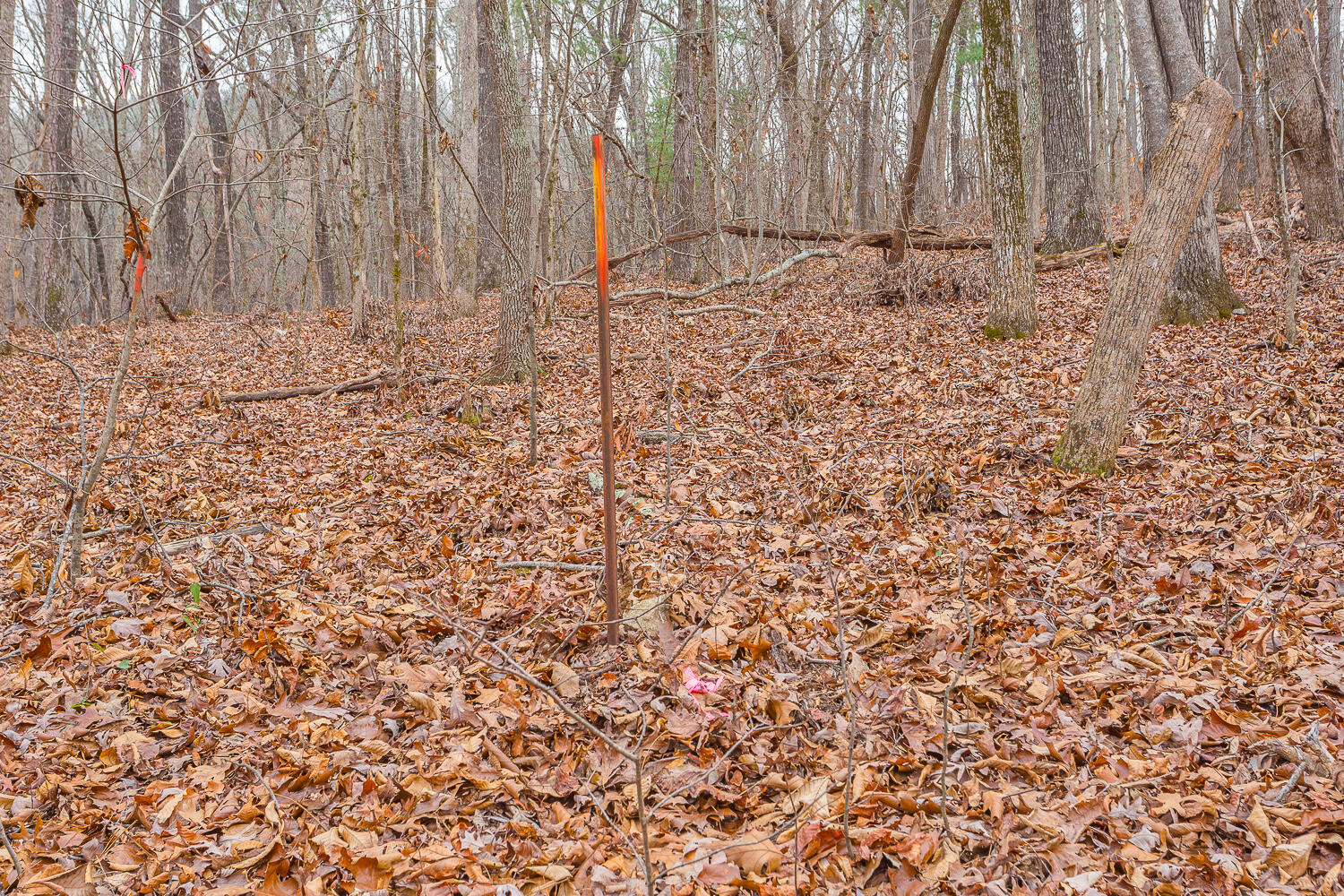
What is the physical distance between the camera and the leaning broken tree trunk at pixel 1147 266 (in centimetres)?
438

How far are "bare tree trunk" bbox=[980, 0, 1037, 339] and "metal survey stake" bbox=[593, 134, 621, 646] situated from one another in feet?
18.2

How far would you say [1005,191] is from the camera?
7.41m

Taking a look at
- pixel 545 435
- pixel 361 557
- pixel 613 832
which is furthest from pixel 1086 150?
pixel 613 832

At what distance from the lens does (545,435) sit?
6410 mm

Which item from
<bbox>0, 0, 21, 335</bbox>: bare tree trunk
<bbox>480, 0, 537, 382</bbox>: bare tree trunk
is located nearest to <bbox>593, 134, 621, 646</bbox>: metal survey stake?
<bbox>480, 0, 537, 382</bbox>: bare tree trunk

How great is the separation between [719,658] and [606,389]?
118cm

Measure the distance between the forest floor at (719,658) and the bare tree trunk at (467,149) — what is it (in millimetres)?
6301

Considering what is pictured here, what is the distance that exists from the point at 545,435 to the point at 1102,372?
3995 mm

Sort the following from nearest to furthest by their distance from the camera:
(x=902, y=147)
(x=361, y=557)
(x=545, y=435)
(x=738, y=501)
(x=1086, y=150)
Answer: (x=361, y=557) < (x=738, y=501) < (x=545, y=435) < (x=1086, y=150) < (x=902, y=147)

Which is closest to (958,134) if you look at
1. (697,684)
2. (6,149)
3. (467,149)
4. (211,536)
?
(467,149)

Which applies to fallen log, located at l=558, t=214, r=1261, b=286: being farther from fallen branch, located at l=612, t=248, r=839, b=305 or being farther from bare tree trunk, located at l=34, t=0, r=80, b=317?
bare tree trunk, located at l=34, t=0, r=80, b=317

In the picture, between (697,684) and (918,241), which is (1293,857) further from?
(918,241)

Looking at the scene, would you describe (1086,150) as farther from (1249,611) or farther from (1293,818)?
(1293,818)

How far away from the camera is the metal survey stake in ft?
9.05
